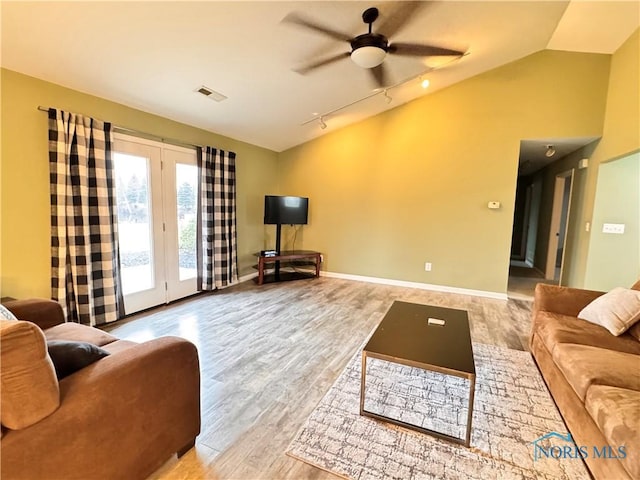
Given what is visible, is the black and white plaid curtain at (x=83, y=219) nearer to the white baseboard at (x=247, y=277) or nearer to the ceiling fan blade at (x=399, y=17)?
the white baseboard at (x=247, y=277)

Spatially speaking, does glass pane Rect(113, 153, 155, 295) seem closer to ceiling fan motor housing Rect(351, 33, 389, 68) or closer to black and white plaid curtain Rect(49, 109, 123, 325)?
black and white plaid curtain Rect(49, 109, 123, 325)

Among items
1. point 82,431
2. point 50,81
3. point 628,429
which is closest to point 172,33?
point 50,81

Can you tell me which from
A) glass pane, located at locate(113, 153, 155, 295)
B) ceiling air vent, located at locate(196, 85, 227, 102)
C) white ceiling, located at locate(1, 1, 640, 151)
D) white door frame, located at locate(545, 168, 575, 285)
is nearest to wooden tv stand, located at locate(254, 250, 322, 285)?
glass pane, located at locate(113, 153, 155, 295)

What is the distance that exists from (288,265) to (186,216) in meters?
2.22

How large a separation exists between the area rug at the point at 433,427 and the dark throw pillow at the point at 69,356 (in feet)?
3.60

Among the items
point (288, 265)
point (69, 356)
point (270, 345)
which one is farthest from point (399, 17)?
point (288, 265)

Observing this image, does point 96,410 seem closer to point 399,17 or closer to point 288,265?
point 399,17

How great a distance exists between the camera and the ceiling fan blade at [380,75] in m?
3.26

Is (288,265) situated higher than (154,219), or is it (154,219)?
(154,219)

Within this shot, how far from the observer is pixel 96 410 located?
112cm

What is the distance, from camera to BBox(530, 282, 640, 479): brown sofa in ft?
4.14

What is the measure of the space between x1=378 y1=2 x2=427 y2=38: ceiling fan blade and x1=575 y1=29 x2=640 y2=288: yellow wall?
2576 millimetres

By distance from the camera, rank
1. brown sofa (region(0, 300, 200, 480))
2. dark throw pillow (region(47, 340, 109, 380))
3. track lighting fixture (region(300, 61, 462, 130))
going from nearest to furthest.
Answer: brown sofa (region(0, 300, 200, 480)) < dark throw pillow (region(47, 340, 109, 380)) < track lighting fixture (region(300, 61, 462, 130))

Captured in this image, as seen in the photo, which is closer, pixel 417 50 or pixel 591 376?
pixel 591 376
